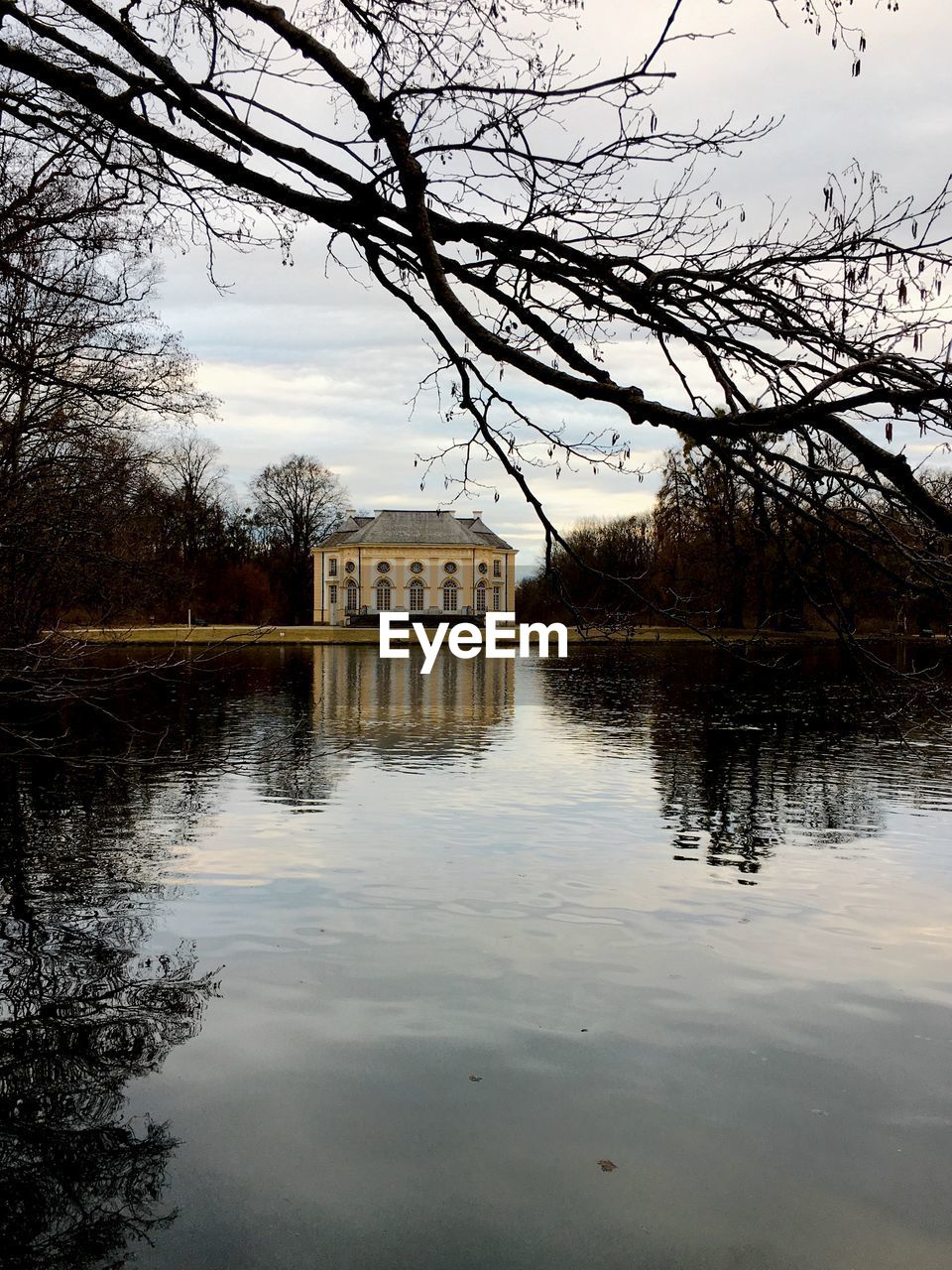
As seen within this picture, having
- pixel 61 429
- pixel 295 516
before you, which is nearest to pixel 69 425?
pixel 61 429

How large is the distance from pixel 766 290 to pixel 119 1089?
199 inches

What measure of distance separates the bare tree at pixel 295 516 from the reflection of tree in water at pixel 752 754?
59.2 m

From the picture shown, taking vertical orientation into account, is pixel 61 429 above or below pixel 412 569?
below

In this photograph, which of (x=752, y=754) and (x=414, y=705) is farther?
(x=414, y=705)

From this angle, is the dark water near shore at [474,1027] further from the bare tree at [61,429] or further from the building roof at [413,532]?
the building roof at [413,532]

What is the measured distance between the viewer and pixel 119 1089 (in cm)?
595

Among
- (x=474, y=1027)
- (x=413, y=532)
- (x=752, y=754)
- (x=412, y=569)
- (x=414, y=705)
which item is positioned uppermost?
(x=413, y=532)

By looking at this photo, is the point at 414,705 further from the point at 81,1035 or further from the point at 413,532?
the point at 413,532

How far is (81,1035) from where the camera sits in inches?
259

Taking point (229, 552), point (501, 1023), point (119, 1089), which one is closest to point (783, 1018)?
point (501, 1023)

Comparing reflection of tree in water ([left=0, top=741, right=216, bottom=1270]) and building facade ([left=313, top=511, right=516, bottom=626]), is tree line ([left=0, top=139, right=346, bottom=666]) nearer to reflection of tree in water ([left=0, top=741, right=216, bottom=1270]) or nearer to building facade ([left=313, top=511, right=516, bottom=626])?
reflection of tree in water ([left=0, top=741, right=216, bottom=1270])

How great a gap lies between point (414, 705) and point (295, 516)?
2717 inches

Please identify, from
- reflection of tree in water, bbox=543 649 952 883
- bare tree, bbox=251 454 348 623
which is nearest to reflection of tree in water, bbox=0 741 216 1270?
reflection of tree in water, bbox=543 649 952 883

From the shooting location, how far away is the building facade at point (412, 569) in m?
96.4
